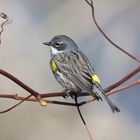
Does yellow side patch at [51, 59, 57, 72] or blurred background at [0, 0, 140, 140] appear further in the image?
blurred background at [0, 0, 140, 140]

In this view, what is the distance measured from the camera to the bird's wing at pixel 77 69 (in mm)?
3850

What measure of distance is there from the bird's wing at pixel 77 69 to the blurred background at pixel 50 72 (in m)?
1.29

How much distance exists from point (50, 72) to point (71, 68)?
1.75 metres

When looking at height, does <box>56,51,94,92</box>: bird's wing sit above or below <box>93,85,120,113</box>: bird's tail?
above

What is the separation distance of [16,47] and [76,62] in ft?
5.44

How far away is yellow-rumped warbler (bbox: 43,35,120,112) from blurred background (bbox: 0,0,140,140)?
1234 mm

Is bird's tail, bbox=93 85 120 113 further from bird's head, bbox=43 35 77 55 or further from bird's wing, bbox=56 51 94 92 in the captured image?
bird's head, bbox=43 35 77 55

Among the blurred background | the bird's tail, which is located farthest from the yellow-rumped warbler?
the blurred background

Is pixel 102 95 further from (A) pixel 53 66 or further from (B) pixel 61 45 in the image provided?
(B) pixel 61 45

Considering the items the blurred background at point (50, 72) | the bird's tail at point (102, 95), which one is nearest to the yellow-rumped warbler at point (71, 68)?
the bird's tail at point (102, 95)

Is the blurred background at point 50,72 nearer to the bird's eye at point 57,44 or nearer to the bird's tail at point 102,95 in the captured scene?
the bird's eye at point 57,44

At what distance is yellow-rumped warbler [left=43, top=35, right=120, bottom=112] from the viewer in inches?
149

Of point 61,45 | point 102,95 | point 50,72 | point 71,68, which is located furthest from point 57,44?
point 50,72

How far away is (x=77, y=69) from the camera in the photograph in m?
4.04
